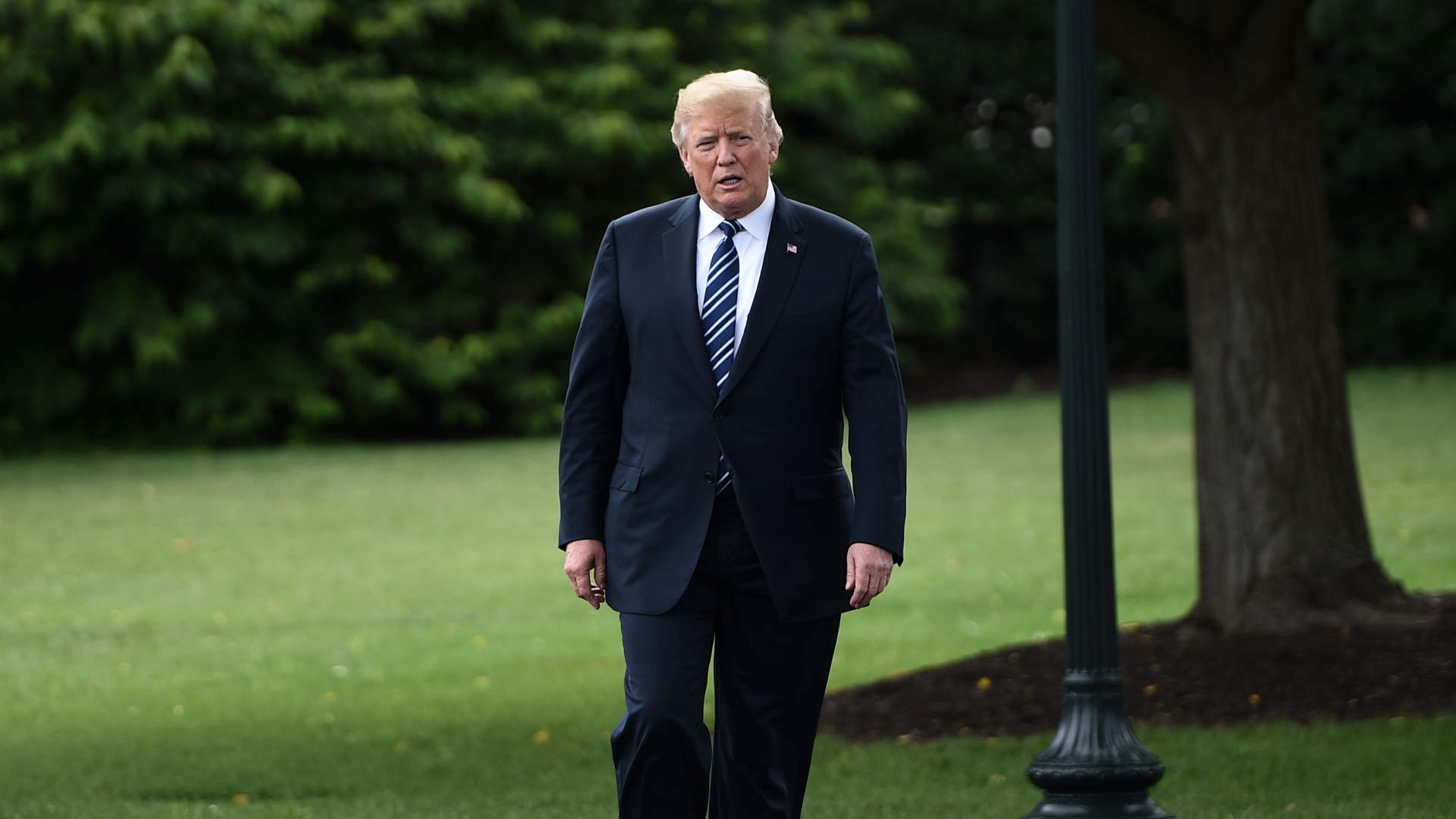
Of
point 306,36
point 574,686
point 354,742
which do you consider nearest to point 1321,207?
point 574,686

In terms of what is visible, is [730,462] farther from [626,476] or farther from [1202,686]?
[1202,686]

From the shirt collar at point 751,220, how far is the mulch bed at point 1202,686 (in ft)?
11.0

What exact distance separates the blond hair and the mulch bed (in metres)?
3.54

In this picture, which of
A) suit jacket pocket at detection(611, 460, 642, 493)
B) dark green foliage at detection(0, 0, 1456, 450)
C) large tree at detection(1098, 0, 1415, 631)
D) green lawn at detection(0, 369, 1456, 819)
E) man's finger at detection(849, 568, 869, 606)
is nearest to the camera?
man's finger at detection(849, 568, 869, 606)

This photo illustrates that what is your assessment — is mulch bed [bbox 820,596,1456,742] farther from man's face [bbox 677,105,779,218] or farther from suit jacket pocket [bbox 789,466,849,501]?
man's face [bbox 677,105,779,218]

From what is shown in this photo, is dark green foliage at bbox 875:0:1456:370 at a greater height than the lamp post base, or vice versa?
dark green foliage at bbox 875:0:1456:370

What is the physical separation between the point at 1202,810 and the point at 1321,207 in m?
3.37

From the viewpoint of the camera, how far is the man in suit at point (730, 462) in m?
3.90

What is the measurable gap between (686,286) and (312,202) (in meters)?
18.8

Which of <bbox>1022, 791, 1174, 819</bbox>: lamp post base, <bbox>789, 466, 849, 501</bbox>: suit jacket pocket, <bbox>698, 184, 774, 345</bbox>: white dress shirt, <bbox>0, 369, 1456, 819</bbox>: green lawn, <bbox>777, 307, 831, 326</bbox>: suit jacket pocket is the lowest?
<bbox>0, 369, 1456, 819</bbox>: green lawn

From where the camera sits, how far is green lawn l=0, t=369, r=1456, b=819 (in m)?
6.09

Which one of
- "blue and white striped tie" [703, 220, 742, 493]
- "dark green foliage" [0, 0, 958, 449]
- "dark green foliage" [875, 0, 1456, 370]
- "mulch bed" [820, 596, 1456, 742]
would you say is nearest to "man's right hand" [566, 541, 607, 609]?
"blue and white striped tie" [703, 220, 742, 493]

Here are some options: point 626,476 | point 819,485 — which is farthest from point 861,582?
point 626,476

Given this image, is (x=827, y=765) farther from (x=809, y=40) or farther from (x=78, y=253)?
(x=809, y=40)
